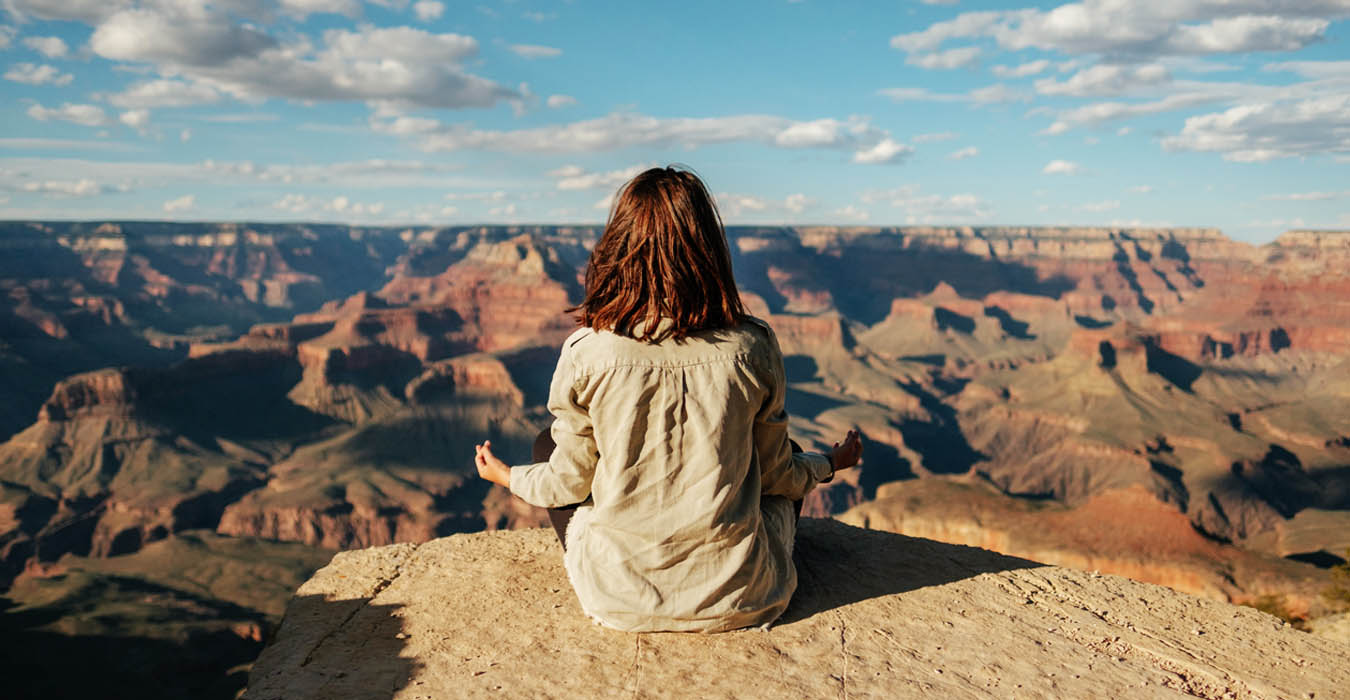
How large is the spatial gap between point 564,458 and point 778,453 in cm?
122

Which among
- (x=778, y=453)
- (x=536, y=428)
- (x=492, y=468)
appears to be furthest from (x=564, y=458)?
(x=536, y=428)

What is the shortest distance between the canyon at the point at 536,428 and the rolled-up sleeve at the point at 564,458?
2522cm

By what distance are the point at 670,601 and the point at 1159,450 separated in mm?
102711

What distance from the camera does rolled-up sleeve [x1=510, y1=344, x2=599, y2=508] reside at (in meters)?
4.05

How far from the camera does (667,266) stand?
3.94m

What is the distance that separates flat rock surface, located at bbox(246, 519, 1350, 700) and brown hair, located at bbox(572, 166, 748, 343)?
1979mm

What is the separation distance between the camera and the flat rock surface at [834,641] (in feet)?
14.5

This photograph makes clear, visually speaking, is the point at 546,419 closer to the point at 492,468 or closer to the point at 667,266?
the point at 492,468

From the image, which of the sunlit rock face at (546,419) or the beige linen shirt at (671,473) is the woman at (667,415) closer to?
the beige linen shirt at (671,473)

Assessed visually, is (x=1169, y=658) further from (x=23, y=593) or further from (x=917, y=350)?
(x=917, y=350)

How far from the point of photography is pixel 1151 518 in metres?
44.8

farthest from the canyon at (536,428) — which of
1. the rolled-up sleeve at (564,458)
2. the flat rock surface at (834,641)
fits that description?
the rolled-up sleeve at (564,458)

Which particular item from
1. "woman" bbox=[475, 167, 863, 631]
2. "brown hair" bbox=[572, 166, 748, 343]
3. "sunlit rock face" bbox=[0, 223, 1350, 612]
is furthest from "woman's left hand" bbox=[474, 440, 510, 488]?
"sunlit rock face" bbox=[0, 223, 1350, 612]

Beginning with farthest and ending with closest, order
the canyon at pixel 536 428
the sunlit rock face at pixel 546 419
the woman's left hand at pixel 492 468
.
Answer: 1. the sunlit rock face at pixel 546 419
2. the canyon at pixel 536 428
3. the woman's left hand at pixel 492 468
